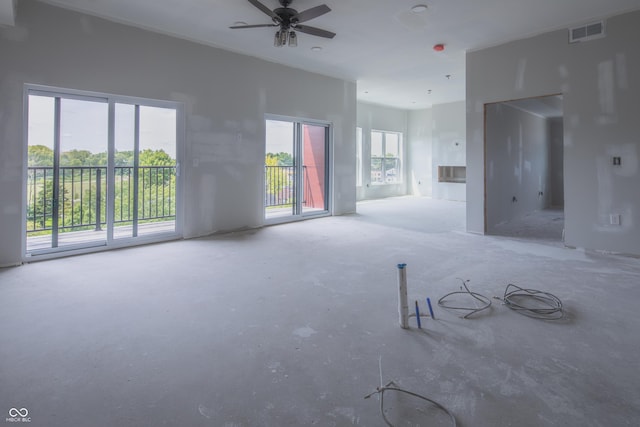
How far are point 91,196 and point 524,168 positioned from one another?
25.7ft

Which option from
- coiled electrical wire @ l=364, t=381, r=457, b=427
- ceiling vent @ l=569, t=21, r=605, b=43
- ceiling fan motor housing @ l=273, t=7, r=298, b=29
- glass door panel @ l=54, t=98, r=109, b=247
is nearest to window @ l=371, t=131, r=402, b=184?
ceiling vent @ l=569, t=21, r=605, b=43

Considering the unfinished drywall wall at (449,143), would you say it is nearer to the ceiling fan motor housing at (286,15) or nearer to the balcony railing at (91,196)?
the ceiling fan motor housing at (286,15)

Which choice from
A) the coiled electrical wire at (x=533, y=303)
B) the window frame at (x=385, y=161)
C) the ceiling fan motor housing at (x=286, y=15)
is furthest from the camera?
the window frame at (x=385, y=161)

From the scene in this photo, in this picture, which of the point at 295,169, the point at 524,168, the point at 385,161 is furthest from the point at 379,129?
the point at 295,169

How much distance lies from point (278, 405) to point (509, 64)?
5.49m

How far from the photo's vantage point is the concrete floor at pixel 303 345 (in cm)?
159

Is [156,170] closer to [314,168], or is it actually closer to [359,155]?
[314,168]

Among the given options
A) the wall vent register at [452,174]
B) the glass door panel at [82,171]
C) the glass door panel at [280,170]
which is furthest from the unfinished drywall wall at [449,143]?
the glass door panel at [82,171]

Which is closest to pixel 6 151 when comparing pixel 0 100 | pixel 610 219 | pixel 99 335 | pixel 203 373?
pixel 0 100

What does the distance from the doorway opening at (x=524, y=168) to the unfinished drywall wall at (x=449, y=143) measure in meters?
2.20

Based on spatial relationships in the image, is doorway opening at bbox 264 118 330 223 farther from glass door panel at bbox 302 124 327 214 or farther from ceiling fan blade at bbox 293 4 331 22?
ceiling fan blade at bbox 293 4 331 22

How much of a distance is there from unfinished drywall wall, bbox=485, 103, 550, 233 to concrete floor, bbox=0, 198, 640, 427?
2.31 m

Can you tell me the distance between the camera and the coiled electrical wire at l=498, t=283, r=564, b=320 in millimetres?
2594

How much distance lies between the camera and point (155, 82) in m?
4.86
